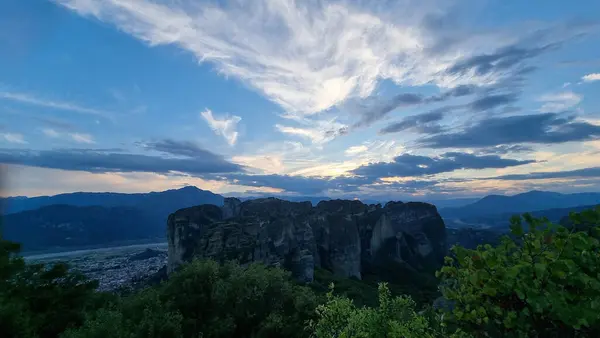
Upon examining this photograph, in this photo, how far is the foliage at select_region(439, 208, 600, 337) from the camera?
22.1 feet

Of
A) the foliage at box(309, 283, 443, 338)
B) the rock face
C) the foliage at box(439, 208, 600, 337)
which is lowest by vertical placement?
the rock face

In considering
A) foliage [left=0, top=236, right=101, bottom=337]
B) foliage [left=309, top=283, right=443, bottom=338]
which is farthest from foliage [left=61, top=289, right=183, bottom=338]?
foliage [left=309, top=283, right=443, bottom=338]

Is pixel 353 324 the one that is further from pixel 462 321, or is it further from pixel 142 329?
pixel 142 329

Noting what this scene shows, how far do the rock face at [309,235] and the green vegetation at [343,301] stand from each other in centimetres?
5626

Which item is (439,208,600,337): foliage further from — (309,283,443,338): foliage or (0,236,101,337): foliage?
(0,236,101,337): foliage

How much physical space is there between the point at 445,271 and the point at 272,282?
2509 centimetres

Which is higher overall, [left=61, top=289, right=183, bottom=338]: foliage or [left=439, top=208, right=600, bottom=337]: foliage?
[left=439, top=208, right=600, bottom=337]: foliage

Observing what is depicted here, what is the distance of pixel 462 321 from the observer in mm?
8773

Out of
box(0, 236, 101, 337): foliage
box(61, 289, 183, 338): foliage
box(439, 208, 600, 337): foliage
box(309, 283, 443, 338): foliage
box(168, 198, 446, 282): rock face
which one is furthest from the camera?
box(168, 198, 446, 282): rock face

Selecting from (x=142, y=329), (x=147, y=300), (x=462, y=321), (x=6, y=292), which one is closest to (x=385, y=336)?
(x=462, y=321)

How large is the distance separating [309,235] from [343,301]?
11863cm

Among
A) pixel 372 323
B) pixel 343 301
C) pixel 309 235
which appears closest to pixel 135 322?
pixel 343 301

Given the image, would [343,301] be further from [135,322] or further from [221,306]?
[135,322]

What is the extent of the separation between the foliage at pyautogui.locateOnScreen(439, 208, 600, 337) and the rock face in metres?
84.1
